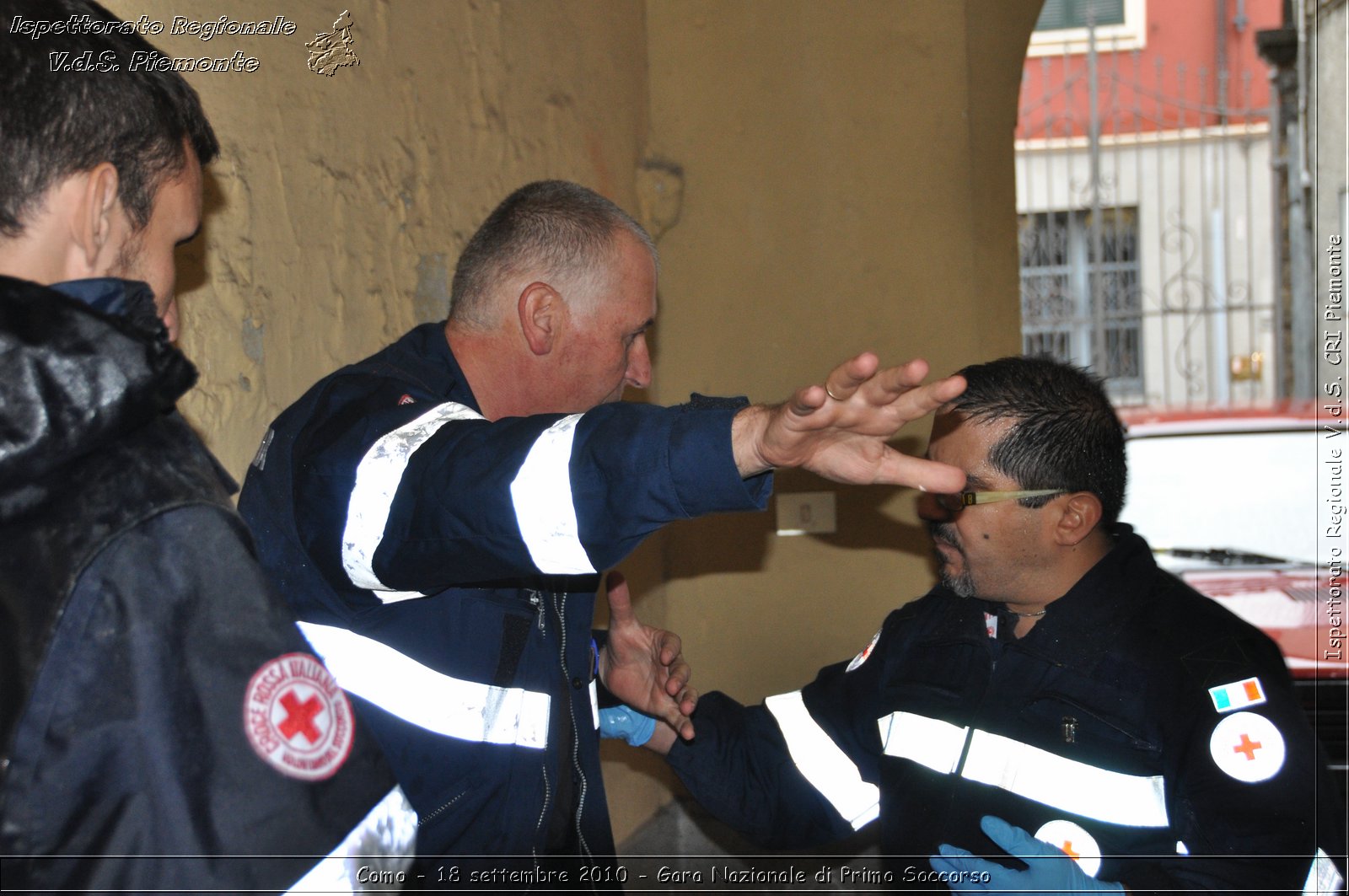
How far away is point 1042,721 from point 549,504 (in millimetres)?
1137

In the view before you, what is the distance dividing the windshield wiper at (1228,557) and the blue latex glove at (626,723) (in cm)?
276

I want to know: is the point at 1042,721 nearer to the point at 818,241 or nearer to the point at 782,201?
the point at 818,241

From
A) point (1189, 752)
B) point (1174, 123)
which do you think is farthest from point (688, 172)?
point (1174, 123)

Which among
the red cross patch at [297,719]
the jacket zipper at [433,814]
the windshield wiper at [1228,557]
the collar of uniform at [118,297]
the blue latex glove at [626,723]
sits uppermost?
the collar of uniform at [118,297]

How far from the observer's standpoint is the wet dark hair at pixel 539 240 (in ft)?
5.61

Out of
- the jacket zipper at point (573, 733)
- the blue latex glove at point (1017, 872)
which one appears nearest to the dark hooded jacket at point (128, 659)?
the jacket zipper at point (573, 733)

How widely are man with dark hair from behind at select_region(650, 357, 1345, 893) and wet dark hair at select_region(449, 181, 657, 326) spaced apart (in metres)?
0.76

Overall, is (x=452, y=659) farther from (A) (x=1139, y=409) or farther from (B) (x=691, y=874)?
(A) (x=1139, y=409)

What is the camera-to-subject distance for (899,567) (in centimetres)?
342

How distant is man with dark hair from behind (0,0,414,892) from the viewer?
815mm

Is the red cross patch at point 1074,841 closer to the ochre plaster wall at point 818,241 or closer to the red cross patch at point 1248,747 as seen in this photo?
the red cross patch at point 1248,747

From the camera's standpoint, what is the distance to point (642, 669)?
206 cm

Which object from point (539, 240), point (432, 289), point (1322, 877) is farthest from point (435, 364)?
point (1322, 877)

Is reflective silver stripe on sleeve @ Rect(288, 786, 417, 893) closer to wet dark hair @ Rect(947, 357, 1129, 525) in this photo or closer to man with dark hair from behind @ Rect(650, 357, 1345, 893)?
man with dark hair from behind @ Rect(650, 357, 1345, 893)
